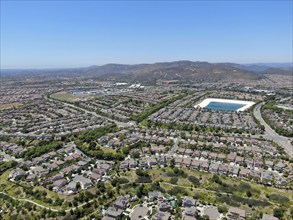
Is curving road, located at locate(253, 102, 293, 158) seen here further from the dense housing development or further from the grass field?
the grass field

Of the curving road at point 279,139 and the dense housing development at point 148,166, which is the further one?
the curving road at point 279,139

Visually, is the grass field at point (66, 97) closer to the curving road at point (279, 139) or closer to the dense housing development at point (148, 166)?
the dense housing development at point (148, 166)

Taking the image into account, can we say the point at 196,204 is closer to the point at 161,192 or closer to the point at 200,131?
the point at 161,192

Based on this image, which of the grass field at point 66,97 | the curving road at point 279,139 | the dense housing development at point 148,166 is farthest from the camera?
the grass field at point 66,97

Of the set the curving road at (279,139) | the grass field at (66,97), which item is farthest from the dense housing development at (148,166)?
the grass field at (66,97)

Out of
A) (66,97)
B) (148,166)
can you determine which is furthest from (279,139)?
(66,97)

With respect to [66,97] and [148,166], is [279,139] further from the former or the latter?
[66,97]

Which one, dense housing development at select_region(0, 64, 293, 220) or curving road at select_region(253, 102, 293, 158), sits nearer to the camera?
dense housing development at select_region(0, 64, 293, 220)

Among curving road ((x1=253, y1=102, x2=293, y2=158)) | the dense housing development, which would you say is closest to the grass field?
the dense housing development

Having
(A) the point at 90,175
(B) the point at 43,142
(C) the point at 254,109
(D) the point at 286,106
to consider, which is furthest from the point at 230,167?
(D) the point at 286,106
